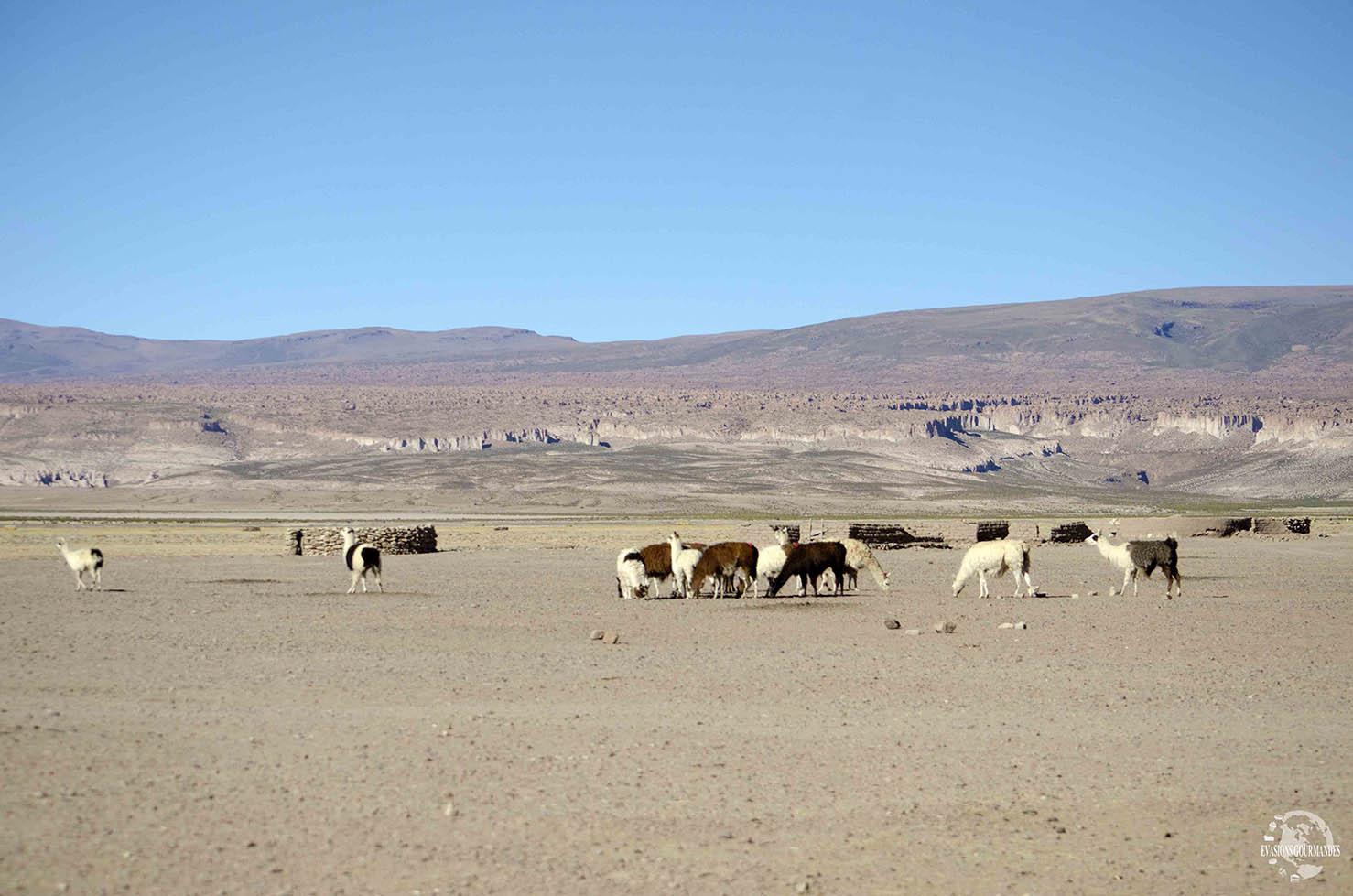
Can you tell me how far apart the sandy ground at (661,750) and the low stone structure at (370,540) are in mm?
18842

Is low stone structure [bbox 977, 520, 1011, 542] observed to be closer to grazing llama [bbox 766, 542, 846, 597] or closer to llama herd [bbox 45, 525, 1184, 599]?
llama herd [bbox 45, 525, 1184, 599]

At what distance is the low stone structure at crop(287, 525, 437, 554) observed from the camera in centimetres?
4172

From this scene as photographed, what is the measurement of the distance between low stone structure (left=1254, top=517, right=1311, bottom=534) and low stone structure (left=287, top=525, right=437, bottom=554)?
35087 millimetres

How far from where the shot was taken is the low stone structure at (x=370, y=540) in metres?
41.7

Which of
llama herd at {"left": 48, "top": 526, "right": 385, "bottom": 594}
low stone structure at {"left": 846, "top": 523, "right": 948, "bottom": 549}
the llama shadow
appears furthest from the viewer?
low stone structure at {"left": 846, "top": 523, "right": 948, "bottom": 549}

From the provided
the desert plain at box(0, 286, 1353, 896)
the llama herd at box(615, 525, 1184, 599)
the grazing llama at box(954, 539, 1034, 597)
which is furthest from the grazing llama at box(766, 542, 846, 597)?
the grazing llama at box(954, 539, 1034, 597)

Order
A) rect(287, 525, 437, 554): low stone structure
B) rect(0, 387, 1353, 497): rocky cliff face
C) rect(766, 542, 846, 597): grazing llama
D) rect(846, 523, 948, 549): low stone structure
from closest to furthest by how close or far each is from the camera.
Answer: rect(766, 542, 846, 597): grazing llama < rect(287, 525, 437, 554): low stone structure < rect(846, 523, 948, 549): low stone structure < rect(0, 387, 1353, 497): rocky cliff face

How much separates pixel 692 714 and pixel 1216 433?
569 feet

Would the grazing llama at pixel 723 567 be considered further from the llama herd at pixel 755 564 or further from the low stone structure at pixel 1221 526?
the low stone structure at pixel 1221 526

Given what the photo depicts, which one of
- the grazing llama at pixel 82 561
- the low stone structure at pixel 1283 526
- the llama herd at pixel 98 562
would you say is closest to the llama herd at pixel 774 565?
the llama herd at pixel 98 562

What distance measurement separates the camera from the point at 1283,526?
5594 centimetres

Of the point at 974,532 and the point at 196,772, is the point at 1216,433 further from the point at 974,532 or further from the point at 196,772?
the point at 196,772

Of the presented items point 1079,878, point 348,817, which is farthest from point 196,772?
point 1079,878

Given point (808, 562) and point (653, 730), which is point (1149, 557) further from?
point (653, 730)
